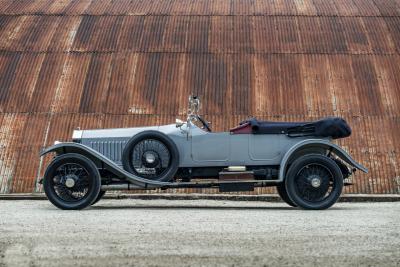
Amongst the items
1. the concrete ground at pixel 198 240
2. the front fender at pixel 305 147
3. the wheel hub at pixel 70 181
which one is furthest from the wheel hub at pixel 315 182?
the wheel hub at pixel 70 181

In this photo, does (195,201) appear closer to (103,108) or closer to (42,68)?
(103,108)

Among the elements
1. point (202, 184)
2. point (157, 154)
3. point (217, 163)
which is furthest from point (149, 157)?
point (217, 163)

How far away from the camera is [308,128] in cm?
1311

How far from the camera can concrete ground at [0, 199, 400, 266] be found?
6594mm

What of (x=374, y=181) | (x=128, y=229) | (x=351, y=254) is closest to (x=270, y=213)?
(x=128, y=229)

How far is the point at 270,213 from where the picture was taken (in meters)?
11.8

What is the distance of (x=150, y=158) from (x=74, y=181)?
140cm

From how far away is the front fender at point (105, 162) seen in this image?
12.8 meters

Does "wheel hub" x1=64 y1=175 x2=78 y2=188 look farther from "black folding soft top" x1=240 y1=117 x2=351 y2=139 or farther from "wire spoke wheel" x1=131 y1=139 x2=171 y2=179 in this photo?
"black folding soft top" x1=240 y1=117 x2=351 y2=139

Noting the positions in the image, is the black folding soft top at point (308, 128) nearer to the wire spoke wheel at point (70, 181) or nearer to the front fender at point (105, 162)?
the front fender at point (105, 162)

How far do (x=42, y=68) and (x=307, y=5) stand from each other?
917 cm

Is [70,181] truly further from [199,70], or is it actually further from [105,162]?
[199,70]

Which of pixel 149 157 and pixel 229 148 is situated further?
pixel 229 148

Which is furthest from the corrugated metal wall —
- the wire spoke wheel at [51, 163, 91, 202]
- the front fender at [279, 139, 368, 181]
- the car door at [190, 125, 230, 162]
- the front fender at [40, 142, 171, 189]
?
the car door at [190, 125, 230, 162]
